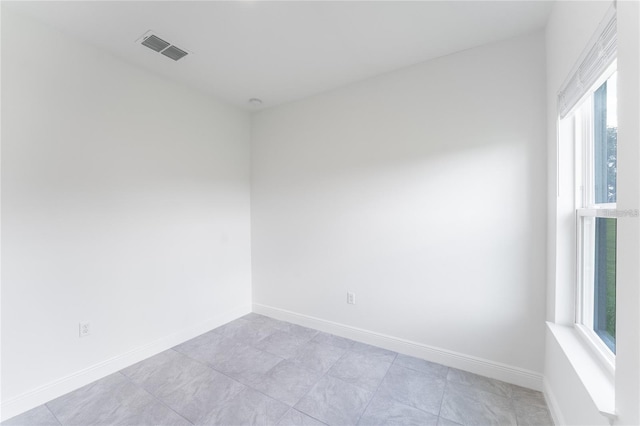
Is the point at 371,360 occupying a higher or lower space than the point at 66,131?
lower

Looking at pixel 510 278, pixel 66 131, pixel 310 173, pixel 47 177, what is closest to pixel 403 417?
pixel 510 278

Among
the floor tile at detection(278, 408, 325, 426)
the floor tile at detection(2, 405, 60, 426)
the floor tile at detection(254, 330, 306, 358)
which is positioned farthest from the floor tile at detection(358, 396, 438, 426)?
the floor tile at detection(2, 405, 60, 426)

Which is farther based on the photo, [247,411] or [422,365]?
[422,365]

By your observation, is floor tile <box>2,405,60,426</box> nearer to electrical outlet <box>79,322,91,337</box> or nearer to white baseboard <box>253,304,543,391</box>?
electrical outlet <box>79,322,91,337</box>

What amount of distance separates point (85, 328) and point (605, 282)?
3427mm

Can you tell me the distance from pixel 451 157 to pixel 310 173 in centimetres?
144

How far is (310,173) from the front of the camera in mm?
3033

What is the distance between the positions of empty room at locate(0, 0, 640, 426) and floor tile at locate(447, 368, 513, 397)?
16 millimetres

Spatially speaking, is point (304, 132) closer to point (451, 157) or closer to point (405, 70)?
point (405, 70)

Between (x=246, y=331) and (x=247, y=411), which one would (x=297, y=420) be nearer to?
(x=247, y=411)

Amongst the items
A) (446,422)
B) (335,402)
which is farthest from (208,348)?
(446,422)

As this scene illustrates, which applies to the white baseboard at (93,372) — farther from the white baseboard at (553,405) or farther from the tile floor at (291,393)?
the white baseboard at (553,405)

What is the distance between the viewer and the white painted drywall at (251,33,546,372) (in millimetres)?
1983

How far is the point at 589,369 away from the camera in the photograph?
1286 mm
